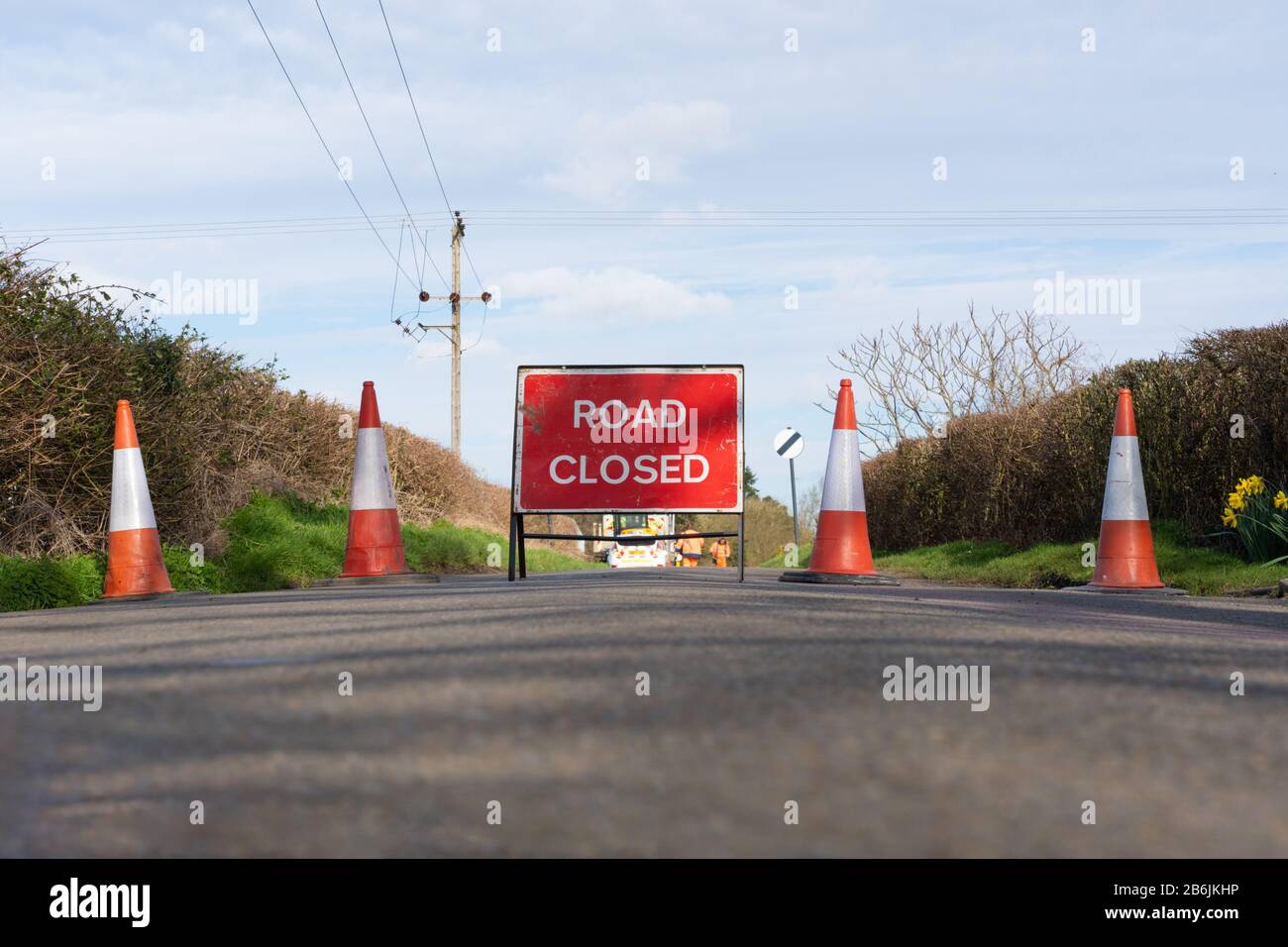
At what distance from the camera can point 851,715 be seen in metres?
3.37

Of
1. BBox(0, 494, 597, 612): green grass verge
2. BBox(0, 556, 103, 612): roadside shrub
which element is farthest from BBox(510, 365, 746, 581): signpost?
BBox(0, 556, 103, 612): roadside shrub

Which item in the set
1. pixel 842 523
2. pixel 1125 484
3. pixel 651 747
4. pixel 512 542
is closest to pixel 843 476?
pixel 842 523

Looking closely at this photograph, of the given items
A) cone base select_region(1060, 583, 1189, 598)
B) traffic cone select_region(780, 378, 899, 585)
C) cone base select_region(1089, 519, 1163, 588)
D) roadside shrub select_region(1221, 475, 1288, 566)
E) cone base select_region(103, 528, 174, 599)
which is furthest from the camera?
roadside shrub select_region(1221, 475, 1288, 566)

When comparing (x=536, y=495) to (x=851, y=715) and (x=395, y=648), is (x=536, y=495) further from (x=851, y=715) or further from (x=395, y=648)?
(x=851, y=715)

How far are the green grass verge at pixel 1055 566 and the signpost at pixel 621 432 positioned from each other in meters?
4.04

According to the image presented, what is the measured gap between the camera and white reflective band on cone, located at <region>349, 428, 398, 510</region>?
11.4 meters

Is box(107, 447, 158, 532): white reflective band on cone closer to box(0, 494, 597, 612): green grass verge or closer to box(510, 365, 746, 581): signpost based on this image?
box(0, 494, 597, 612): green grass verge

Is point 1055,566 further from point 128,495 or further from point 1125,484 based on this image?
point 128,495

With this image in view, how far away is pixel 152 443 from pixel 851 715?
945 cm

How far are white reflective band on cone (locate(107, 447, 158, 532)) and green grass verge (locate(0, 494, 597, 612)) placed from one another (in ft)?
1.50

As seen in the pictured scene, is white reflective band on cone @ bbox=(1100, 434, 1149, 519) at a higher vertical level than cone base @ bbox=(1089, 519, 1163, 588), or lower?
higher

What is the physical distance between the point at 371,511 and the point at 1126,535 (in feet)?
19.8

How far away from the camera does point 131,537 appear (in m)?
9.70
